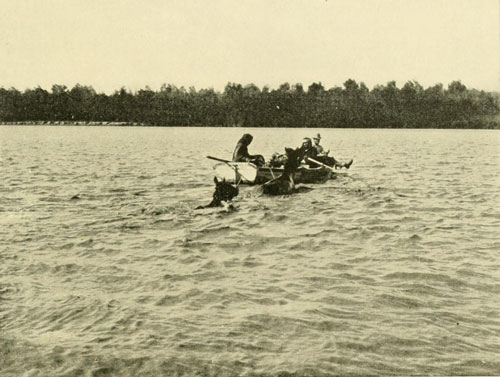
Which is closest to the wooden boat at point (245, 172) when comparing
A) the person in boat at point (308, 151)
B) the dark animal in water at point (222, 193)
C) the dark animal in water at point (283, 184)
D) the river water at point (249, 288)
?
the dark animal in water at point (283, 184)

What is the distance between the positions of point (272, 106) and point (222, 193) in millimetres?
93121

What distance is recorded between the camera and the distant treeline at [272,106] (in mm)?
100250

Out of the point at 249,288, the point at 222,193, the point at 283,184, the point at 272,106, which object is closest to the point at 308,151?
the point at 283,184

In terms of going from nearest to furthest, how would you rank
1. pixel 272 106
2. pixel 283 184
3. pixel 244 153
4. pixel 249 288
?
1. pixel 249 288
2. pixel 283 184
3. pixel 244 153
4. pixel 272 106

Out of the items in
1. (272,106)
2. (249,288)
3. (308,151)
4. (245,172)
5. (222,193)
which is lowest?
(249,288)

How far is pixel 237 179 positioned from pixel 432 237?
8.03m

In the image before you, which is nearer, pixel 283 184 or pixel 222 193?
pixel 222 193

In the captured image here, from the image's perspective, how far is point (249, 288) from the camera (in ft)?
27.5

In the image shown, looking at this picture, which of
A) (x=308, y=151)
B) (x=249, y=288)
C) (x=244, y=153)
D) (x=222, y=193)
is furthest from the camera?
(x=308, y=151)

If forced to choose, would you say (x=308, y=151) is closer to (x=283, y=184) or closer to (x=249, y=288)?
(x=283, y=184)

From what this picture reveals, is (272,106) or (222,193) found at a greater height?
(272,106)

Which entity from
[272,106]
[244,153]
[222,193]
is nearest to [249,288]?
[222,193]

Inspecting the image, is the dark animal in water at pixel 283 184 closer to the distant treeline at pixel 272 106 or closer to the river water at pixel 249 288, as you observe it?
the river water at pixel 249 288

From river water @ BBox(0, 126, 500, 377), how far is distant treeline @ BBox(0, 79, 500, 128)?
89908 mm
